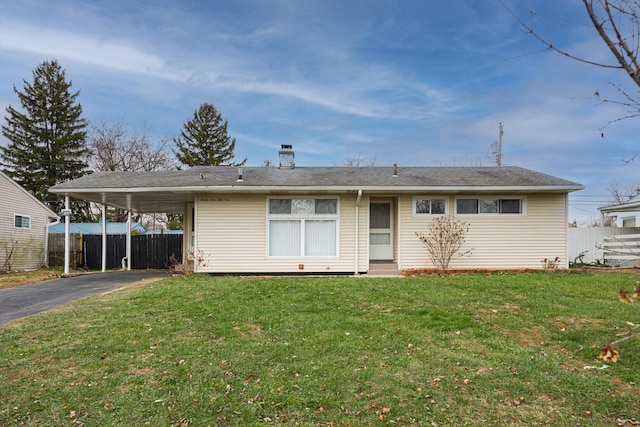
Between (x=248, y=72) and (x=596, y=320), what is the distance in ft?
50.0

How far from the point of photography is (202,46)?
14.0m

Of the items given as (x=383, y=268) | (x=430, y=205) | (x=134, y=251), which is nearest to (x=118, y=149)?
(x=134, y=251)

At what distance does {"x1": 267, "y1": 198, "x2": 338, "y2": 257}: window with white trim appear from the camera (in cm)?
1185

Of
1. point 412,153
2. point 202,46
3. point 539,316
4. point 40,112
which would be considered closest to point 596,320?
point 539,316

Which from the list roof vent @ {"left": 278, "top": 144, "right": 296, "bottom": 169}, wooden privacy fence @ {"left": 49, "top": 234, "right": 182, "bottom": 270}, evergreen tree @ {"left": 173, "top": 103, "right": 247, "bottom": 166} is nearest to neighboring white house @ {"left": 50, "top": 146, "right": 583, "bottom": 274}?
roof vent @ {"left": 278, "top": 144, "right": 296, "bottom": 169}

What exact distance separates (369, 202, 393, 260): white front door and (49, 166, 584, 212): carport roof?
3.35 ft

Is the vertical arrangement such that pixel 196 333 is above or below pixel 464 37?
below

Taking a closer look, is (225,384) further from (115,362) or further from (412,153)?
(412,153)

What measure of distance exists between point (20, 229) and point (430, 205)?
17.9 m

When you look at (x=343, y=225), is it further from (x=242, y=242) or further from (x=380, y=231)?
(x=242, y=242)

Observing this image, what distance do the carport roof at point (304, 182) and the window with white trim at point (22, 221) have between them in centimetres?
699

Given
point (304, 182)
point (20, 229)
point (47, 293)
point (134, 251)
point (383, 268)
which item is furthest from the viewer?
point (20, 229)

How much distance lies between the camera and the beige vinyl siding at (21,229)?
1709 centimetres

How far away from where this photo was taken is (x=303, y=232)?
38.8 ft
